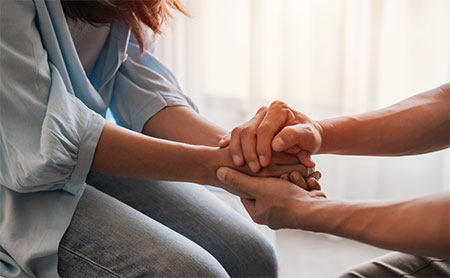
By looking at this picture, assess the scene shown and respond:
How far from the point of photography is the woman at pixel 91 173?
1.11 meters

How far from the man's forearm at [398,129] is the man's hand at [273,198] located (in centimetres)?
17

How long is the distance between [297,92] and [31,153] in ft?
4.46

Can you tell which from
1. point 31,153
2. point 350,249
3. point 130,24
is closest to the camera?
point 31,153

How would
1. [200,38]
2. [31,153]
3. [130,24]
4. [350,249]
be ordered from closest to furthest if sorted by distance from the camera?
[31,153]
[130,24]
[350,249]
[200,38]

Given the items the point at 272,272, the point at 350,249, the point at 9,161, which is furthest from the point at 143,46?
the point at 350,249

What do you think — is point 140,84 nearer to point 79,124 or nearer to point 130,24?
point 130,24

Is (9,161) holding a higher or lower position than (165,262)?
higher

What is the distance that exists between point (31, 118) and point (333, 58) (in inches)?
54.3

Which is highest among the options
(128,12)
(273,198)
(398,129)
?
(128,12)

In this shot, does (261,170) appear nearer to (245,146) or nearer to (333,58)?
(245,146)

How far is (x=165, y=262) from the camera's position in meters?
1.12

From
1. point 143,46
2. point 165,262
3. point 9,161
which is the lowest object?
point 165,262

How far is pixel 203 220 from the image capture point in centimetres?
133

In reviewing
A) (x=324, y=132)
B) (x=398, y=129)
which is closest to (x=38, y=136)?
(x=324, y=132)
